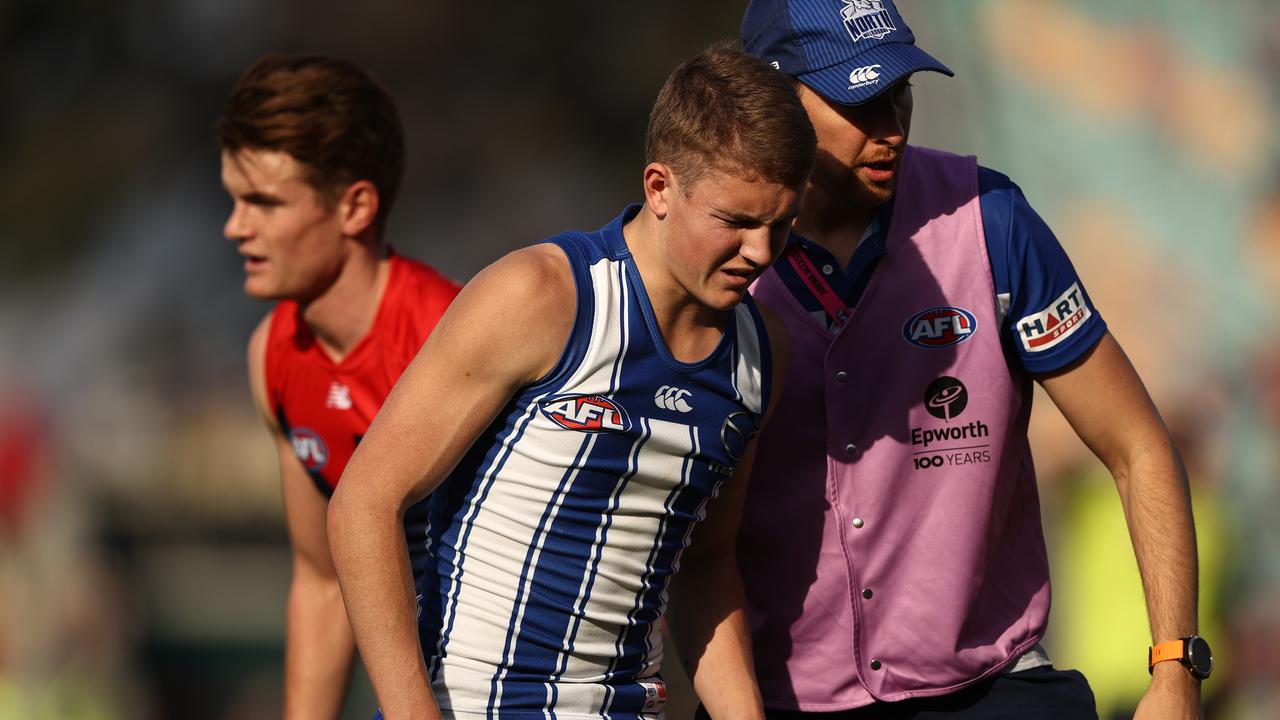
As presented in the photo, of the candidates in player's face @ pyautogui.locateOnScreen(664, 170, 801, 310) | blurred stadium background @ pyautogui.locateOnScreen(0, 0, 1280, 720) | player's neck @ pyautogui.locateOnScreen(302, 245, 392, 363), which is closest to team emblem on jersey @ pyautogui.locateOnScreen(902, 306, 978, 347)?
player's face @ pyautogui.locateOnScreen(664, 170, 801, 310)

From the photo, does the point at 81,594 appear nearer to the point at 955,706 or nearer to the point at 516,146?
the point at 516,146

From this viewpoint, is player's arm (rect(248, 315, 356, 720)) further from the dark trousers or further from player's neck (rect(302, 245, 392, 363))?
the dark trousers

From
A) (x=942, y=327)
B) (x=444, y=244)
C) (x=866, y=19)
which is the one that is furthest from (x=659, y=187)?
(x=444, y=244)

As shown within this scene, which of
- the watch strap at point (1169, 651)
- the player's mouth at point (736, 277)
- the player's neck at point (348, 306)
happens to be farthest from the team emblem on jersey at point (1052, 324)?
the player's neck at point (348, 306)

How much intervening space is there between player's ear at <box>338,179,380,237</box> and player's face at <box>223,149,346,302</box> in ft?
0.13

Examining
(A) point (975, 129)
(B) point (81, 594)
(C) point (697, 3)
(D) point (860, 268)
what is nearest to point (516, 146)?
(C) point (697, 3)

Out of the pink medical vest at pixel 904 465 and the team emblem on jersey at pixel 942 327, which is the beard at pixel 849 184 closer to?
the pink medical vest at pixel 904 465

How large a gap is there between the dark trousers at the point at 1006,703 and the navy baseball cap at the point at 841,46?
1410mm

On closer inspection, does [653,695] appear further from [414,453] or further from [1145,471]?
[1145,471]

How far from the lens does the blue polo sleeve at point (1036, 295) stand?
359cm

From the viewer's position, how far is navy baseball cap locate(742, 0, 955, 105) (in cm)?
342

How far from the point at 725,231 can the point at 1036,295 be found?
3.00ft

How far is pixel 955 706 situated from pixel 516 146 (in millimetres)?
13097

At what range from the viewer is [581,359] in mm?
3049
